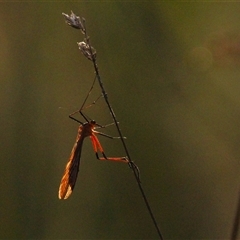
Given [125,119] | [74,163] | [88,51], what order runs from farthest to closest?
[125,119] < [74,163] < [88,51]

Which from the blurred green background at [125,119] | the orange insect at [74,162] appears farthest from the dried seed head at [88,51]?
the blurred green background at [125,119]

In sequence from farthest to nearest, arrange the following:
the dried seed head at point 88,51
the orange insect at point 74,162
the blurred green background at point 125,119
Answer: the blurred green background at point 125,119 < the orange insect at point 74,162 < the dried seed head at point 88,51

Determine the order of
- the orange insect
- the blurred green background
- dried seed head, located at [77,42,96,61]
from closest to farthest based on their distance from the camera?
dried seed head, located at [77,42,96,61], the orange insect, the blurred green background

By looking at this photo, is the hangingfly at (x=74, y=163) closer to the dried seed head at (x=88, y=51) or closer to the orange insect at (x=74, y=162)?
the orange insect at (x=74, y=162)

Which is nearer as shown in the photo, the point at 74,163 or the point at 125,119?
the point at 74,163

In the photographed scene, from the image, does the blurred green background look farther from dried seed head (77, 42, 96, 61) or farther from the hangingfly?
dried seed head (77, 42, 96, 61)

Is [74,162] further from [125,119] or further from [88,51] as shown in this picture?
[88,51]

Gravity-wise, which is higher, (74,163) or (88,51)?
(88,51)

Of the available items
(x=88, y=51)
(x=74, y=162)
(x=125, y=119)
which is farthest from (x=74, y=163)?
(x=88, y=51)

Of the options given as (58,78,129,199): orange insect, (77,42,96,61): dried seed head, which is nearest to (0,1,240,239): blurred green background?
(58,78,129,199): orange insect
